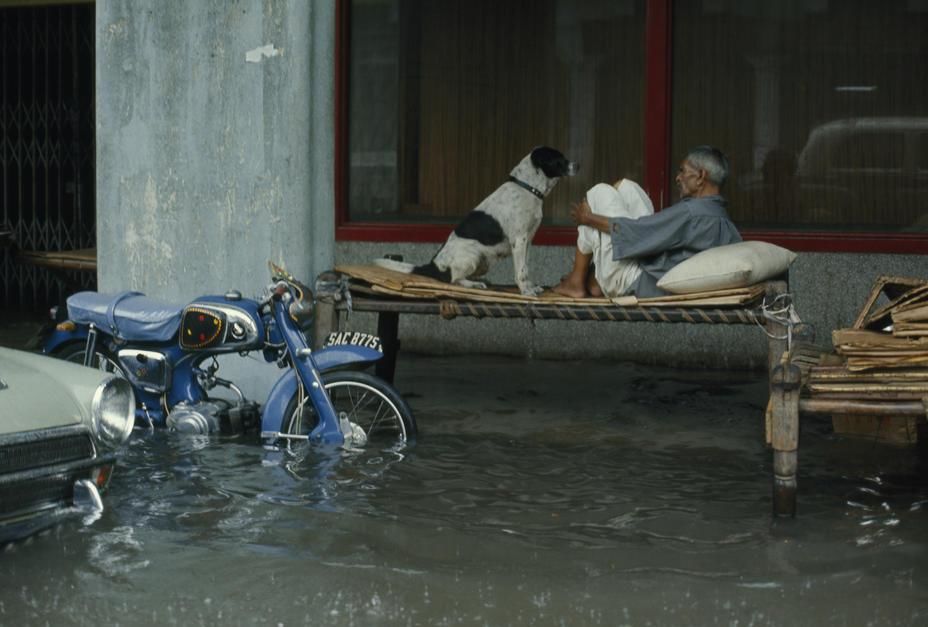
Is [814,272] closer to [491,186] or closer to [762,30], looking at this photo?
[762,30]

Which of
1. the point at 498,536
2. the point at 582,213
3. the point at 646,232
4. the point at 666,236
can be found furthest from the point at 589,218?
the point at 498,536

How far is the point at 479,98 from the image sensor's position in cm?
1023

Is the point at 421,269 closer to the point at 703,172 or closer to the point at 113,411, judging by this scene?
the point at 703,172

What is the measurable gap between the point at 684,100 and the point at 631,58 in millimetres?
485

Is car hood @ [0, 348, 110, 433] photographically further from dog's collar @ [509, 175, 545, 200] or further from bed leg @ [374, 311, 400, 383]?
dog's collar @ [509, 175, 545, 200]

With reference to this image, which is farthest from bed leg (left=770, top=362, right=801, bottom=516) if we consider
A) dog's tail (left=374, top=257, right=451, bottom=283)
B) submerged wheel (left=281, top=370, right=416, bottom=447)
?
dog's tail (left=374, top=257, right=451, bottom=283)

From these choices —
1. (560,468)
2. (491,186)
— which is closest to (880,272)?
(491,186)

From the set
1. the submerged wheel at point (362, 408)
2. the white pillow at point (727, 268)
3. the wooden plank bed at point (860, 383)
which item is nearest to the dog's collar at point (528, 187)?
the white pillow at point (727, 268)

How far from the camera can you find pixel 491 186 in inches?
403

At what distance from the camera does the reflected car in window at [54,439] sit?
15.3ft

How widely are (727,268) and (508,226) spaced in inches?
57.4

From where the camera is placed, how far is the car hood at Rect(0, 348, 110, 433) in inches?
185

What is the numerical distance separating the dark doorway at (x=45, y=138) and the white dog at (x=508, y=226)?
17.1ft

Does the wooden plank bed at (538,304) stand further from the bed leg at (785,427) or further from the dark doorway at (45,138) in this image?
the dark doorway at (45,138)
